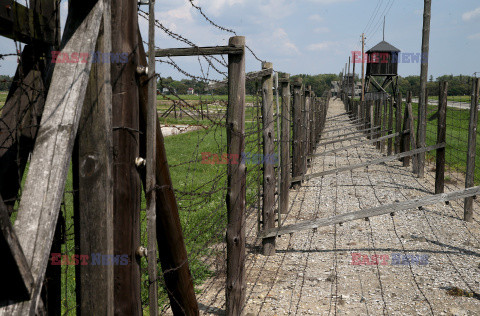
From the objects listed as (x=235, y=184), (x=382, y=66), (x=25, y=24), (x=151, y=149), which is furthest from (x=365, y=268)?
(x=382, y=66)

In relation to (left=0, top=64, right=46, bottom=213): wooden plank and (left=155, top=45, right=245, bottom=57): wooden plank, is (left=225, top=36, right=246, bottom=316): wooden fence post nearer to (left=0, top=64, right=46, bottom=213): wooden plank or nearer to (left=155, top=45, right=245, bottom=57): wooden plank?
(left=155, top=45, right=245, bottom=57): wooden plank

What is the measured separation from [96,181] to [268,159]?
4.17m

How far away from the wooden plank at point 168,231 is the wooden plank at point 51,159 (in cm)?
49

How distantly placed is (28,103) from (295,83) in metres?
7.71

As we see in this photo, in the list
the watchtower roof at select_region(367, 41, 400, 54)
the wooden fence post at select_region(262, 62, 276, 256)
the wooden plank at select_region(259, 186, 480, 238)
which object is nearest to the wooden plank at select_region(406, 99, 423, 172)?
the wooden plank at select_region(259, 186, 480, 238)

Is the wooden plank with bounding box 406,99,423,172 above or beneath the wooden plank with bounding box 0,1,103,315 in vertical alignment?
beneath

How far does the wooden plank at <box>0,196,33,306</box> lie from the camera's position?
1140mm

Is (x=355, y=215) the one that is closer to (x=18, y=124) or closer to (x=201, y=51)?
(x=201, y=51)

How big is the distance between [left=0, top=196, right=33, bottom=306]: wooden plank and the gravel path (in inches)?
134

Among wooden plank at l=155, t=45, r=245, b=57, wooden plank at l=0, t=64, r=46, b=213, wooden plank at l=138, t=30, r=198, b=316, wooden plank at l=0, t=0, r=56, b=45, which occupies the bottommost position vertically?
wooden plank at l=138, t=30, r=198, b=316

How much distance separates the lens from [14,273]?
1215mm

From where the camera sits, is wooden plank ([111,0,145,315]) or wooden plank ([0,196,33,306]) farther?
wooden plank ([111,0,145,315])

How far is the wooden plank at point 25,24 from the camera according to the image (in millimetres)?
1680

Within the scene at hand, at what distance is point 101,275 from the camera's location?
5.91 ft
